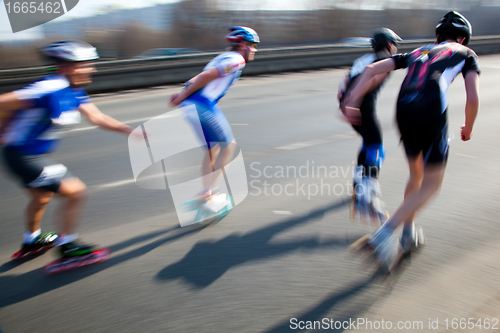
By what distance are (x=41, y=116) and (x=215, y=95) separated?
1.69 metres

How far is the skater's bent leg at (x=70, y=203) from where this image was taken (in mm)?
3309

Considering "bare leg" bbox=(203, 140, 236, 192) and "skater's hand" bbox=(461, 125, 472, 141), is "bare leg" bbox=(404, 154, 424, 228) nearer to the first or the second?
"skater's hand" bbox=(461, 125, 472, 141)

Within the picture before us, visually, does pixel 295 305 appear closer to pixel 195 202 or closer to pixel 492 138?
pixel 195 202

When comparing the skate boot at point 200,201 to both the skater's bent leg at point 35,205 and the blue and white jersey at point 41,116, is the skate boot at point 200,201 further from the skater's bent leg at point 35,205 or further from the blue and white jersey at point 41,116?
the blue and white jersey at point 41,116

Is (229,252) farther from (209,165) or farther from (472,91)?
(472,91)

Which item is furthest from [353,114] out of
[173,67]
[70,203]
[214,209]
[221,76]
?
[173,67]

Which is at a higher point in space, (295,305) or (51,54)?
(51,54)

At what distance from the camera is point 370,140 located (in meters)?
4.31

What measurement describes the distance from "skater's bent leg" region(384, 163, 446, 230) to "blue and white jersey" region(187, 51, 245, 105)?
2014mm

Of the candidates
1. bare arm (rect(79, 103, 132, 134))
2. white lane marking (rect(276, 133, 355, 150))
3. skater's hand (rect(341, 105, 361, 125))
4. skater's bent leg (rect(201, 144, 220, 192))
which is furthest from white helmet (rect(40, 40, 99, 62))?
white lane marking (rect(276, 133, 355, 150))

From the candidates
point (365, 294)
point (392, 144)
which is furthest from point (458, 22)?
point (392, 144)

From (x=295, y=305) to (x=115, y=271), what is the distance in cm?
150

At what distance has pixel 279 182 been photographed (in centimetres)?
538

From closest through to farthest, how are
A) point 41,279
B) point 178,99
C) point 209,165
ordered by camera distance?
1. point 41,279
2. point 178,99
3. point 209,165
